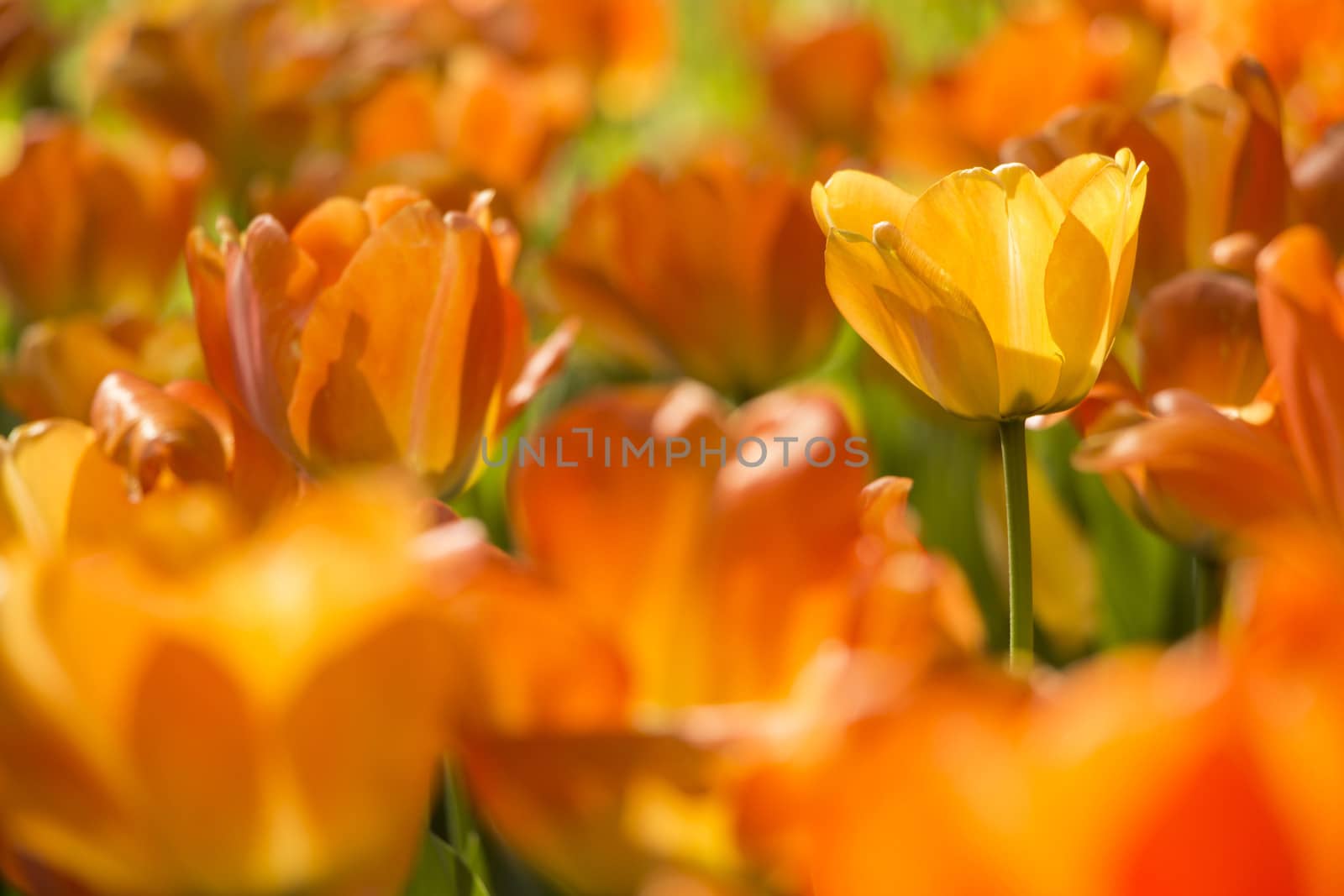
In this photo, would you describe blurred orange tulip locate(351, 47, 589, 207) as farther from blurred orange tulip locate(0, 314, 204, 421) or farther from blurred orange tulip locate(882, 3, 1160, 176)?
blurred orange tulip locate(0, 314, 204, 421)

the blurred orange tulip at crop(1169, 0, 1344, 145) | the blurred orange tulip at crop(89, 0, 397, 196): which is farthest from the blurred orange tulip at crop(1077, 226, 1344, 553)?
the blurred orange tulip at crop(89, 0, 397, 196)

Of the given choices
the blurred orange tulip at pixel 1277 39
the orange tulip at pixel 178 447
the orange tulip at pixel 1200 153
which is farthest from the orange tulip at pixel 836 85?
the orange tulip at pixel 178 447

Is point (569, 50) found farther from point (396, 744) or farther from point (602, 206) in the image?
point (396, 744)

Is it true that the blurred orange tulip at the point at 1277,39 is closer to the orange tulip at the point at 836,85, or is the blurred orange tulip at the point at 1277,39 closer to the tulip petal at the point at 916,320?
the orange tulip at the point at 836,85

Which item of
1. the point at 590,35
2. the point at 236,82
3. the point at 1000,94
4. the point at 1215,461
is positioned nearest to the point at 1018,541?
the point at 1215,461

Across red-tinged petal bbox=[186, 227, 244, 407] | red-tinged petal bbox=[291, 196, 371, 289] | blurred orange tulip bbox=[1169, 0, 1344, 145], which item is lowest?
red-tinged petal bbox=[186, 227, 244, 407]

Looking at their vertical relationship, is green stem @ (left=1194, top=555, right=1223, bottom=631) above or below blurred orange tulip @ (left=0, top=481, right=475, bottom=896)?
below

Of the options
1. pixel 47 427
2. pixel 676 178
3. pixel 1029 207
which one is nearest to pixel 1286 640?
pixel 1029 207
